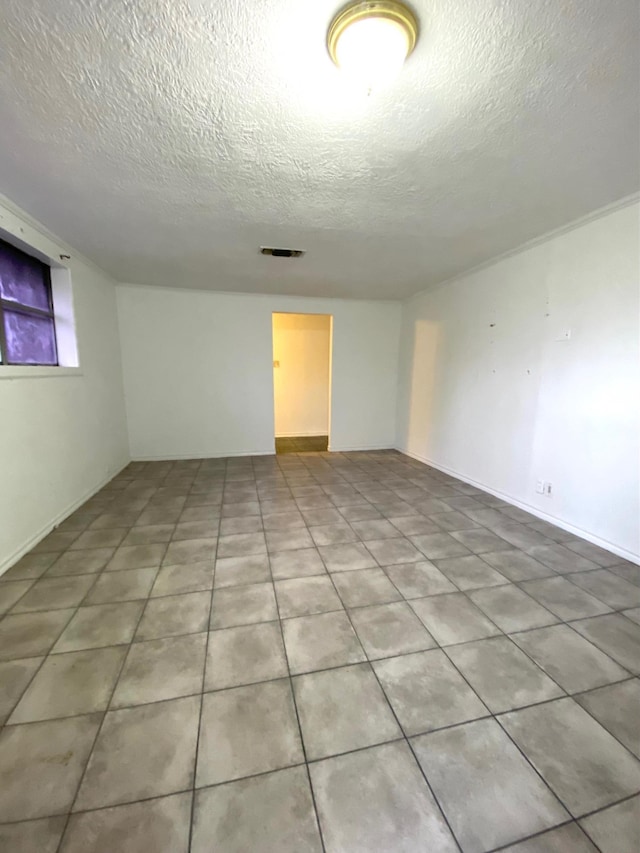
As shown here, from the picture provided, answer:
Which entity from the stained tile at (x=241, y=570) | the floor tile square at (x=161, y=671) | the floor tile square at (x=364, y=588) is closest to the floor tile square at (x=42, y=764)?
the floor tile square at (x=161, y=671)

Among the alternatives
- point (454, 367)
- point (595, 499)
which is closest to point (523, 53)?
point (595, 499)

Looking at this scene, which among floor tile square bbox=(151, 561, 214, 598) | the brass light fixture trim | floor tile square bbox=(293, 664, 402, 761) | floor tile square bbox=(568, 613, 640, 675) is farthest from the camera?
floor tile square bbox=(151, 561, 214, 598)

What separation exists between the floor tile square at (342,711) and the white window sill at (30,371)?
2455mm

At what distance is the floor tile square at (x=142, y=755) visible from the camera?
1022 millimetres

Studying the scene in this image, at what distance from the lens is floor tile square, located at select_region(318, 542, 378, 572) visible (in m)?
2.19

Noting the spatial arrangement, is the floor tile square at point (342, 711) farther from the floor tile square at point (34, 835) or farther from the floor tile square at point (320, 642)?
the floor tile square at point (34, 835)

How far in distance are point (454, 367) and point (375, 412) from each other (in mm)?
1677

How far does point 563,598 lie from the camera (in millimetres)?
1917

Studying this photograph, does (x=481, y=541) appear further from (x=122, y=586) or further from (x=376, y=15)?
(x=376, y=15)

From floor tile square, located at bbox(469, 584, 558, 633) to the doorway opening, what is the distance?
4.20 meters

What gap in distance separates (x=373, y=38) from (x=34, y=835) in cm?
252

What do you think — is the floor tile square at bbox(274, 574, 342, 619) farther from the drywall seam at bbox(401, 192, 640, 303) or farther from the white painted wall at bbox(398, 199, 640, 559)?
the drywall seam at bbox(401, 192, 640, 303)

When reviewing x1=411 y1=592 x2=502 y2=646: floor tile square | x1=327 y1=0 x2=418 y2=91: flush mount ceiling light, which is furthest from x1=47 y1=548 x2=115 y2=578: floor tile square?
x1=327 y1=0 x2=418 y2=91: flush mount ceiling light

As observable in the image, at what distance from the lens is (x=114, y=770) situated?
42.3 inches
